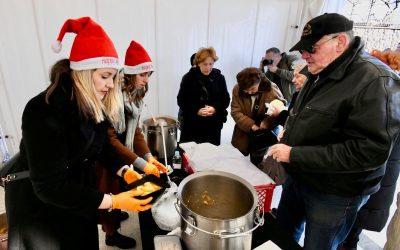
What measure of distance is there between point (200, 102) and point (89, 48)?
4.89ft

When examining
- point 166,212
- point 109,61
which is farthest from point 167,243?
point 109,61

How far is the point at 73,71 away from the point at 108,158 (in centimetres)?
48

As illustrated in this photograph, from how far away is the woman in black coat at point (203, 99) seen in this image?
229cm

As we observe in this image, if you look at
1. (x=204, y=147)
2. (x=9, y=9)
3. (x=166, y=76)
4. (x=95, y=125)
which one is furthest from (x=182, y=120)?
(x=9, y=9)

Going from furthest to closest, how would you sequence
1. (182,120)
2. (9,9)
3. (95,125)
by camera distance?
1. (182,120)
2. (9,9)
3. (95,125)

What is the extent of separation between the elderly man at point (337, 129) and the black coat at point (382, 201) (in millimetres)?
322

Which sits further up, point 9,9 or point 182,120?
point 9,9

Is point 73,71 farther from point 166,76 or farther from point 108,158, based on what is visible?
point 166,76

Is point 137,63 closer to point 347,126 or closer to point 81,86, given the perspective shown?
point 81,86

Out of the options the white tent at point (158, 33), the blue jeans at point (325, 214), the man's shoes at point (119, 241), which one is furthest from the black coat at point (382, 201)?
the white tent at point (158, 33)

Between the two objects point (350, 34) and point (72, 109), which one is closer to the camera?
point (72, 109)

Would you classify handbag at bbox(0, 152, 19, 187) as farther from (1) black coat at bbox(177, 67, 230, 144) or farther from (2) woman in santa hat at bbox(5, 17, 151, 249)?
(1) black coat at bbox(177, 67, 230, 144)

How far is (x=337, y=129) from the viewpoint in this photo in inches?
39.5

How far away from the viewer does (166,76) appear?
3182mm
